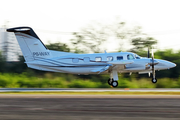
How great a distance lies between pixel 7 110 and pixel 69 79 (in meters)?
17.9

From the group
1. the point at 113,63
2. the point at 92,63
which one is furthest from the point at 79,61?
the point at 113,63

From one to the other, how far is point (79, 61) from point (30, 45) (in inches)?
173

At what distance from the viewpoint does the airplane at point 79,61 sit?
21828 millimetres

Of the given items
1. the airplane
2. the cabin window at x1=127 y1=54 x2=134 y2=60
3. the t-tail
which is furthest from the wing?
the t-tail

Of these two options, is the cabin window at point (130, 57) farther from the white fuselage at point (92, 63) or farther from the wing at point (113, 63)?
the wing at point (113, 63)

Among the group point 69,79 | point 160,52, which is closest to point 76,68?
point 69,79

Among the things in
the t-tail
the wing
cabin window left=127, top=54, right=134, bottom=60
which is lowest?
the wing

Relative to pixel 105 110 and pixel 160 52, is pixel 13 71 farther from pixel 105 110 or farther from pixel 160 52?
pixel 105 110

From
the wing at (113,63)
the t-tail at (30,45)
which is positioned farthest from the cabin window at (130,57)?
the t-tail at (30,45)

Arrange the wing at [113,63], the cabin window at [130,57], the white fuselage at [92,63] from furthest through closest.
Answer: the white fuselage at [92,63], the cabin window at [130,57], the wing at [113,63]

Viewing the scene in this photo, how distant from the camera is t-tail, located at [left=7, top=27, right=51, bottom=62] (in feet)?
73.0

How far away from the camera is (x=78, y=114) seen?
9.58m

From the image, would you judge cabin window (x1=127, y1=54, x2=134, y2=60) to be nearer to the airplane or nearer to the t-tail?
the airplane

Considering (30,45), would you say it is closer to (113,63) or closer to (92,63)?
(92,63)
